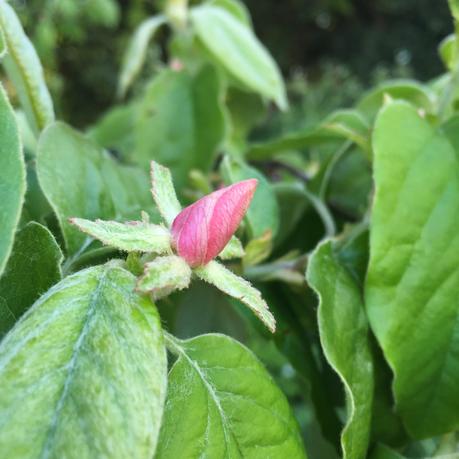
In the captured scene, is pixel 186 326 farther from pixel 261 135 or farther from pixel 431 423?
pixel 261 135

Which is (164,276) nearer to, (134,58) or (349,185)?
(349,185)

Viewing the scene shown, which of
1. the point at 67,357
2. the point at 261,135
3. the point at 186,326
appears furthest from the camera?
the point at 261,135

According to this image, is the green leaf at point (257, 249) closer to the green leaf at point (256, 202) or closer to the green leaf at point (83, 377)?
the green leaf at point (256, 202)

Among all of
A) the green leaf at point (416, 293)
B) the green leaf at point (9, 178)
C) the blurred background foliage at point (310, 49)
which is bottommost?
the blurred background foliage at point (310, 49)

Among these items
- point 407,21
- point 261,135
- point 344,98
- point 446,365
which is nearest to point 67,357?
point 446,365

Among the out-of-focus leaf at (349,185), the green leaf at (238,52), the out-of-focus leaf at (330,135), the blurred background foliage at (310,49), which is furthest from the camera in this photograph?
the blurred background foliage at (310,49)

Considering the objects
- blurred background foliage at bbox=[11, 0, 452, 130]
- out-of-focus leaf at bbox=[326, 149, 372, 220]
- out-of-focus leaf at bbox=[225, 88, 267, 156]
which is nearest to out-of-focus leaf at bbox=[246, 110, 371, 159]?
out-of-focus leaf at bbox=[326, 149, 372, 220]

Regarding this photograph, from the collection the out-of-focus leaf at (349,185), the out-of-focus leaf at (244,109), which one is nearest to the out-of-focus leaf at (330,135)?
the out-of-focus leaf at (349,185)
